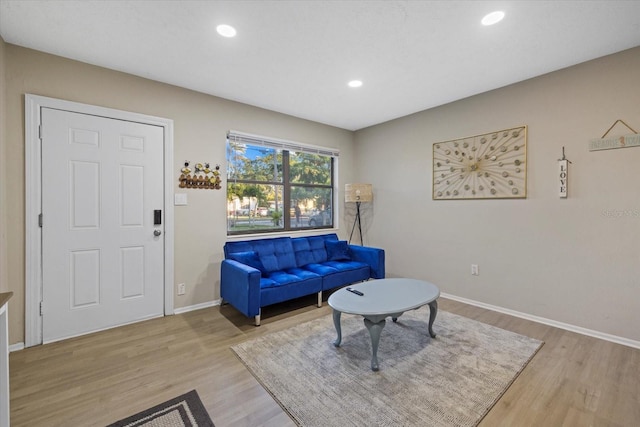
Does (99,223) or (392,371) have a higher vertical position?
(99,223)

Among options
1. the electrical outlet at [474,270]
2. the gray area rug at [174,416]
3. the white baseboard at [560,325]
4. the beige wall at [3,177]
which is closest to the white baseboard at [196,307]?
the beige wall at [3,177]

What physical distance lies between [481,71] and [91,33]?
343cm

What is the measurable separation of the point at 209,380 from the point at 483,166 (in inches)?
138

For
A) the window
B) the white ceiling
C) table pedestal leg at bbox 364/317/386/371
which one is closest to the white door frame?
the white ceiling

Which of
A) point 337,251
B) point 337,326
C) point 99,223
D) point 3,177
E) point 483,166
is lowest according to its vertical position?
point 337,326

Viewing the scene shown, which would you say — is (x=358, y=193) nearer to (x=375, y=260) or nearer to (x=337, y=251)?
(x=337, y=251)

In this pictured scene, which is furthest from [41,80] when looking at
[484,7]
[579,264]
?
[579,264]

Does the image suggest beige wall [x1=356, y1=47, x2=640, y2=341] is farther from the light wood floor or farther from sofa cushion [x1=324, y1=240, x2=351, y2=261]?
sofa cushion [x1=324, y1=240, x2=351, y2=261]

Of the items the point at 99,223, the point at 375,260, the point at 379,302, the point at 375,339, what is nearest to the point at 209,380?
the point at 375,339

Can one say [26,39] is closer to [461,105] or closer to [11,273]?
[11,273]

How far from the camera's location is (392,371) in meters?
2.02

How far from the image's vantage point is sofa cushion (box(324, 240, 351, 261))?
4.00m

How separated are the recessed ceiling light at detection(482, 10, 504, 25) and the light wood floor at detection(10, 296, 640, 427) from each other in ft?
8.40

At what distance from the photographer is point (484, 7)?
1.88 meters
